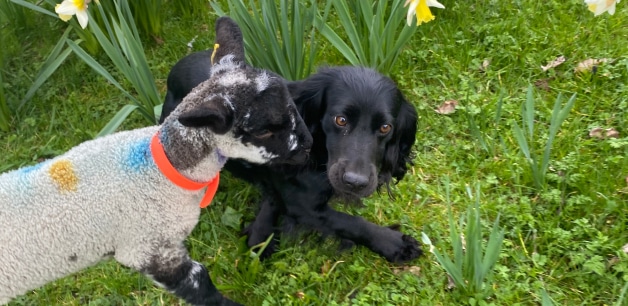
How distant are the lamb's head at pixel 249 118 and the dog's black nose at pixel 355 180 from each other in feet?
0.82

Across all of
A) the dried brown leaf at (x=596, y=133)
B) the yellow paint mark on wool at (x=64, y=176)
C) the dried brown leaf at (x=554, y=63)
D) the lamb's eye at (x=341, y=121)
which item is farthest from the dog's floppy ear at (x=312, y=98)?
the dried brown leaf at (x=554, y=63)

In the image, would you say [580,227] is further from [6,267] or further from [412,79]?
[6,267]

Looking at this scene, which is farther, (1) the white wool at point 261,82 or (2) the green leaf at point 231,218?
(2) the green leaf at point 231,218

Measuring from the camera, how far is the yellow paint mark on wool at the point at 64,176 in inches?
65.2

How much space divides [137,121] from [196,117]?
5.69 ft

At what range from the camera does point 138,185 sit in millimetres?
1702

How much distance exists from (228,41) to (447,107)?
147 centimetres

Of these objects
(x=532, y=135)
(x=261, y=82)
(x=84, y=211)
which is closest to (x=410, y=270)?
(x=532, y=135)

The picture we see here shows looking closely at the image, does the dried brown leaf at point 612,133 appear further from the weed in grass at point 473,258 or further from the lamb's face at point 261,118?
the lamb's face at point 261,118

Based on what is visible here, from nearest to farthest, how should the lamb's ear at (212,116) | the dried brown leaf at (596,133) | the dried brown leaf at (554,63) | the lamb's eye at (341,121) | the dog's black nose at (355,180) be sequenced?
the lamb's ear at (212,116) → the dog's black nose at (355,180) → the lamb's eye at (341,121) → the dried brown leaf at (596,133) → the dried brown leaf at (554,63)

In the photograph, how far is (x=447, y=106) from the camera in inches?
117

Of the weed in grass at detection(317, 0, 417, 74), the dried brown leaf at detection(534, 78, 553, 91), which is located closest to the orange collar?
the weed in grass at detection(317, 0, 417, 74)

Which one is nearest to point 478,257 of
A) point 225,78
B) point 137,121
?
point 225,78

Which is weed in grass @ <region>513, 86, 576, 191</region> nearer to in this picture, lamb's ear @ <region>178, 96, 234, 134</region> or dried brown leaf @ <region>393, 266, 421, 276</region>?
dried brown leaf @ <region>393, 266, 421, 276</region>
